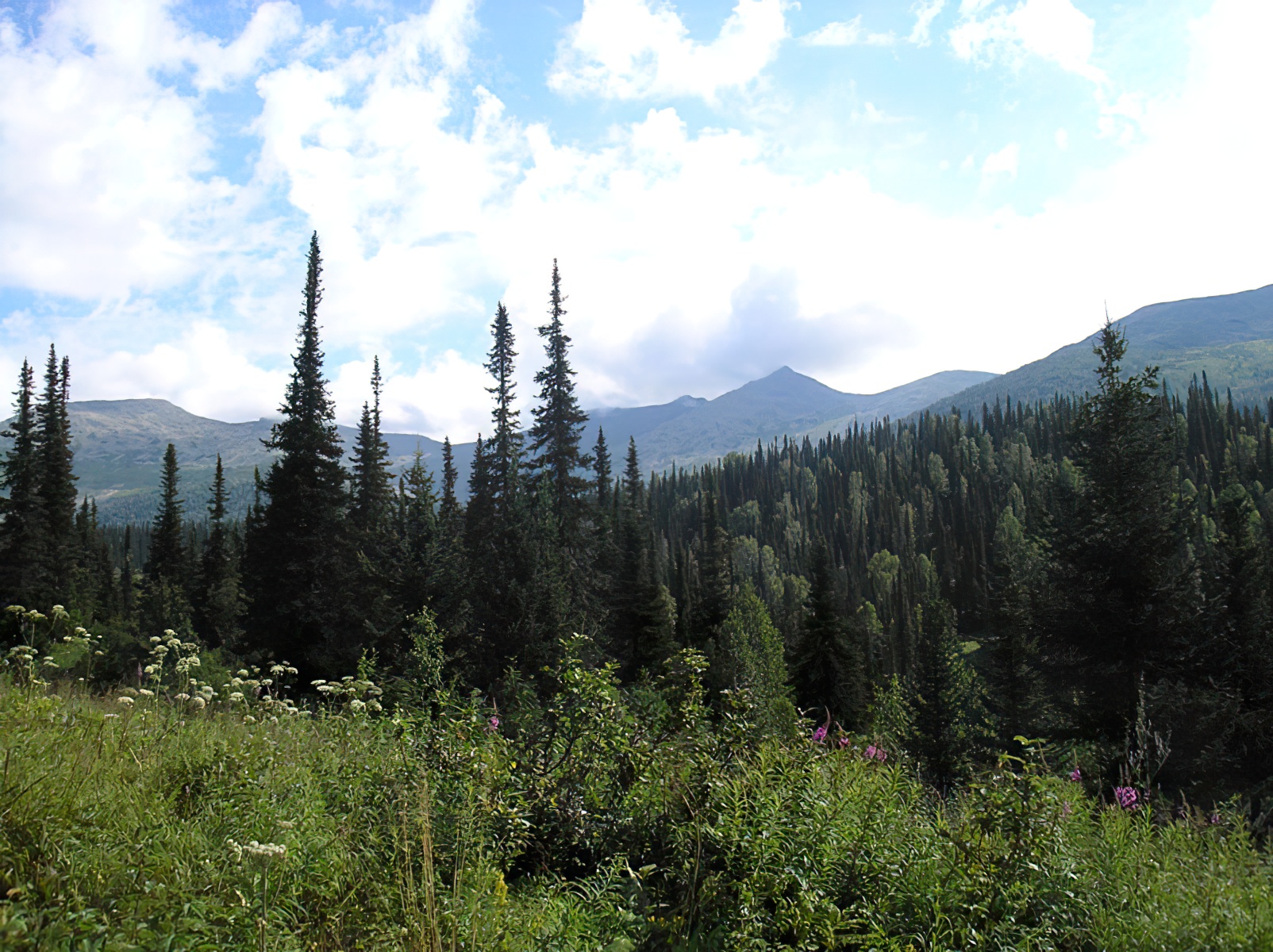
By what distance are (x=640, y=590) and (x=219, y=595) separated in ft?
77.1

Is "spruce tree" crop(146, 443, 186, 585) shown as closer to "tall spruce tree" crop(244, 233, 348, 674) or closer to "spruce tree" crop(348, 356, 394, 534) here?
"spruce tree" crop(348, 356, 394, 534)

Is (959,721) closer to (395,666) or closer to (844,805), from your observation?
(395,666)

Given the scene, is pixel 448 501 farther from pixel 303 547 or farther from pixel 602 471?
pixel 303 547

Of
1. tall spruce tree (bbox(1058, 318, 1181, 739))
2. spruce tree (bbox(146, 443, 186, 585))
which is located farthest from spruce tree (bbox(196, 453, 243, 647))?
tall spruce tree (bbox(1058, 318, 1181, 739))

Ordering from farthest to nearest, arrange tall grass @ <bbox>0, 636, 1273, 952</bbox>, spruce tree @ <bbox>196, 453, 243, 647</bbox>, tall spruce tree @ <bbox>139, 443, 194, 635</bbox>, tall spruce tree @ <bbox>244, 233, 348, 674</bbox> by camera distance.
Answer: tall spruce tree @ <bbox>139, 443, 194, 635</bbox>, spruce tree @ <bbox>196, 453, 243, 647</bbox>, tall spruce tree @ <bbox>244, 233, 348, 674</bbox>, tall grass @ <bbox>0, 636, 1273, 952</bbox>

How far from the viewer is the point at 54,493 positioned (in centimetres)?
3609

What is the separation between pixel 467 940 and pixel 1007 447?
5675 inches

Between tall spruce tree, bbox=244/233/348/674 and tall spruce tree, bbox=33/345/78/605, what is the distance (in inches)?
666

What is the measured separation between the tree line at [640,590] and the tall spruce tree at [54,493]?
5.8 inches

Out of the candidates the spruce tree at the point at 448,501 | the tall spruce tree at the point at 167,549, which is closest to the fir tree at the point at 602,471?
the spruce tree at the point at 448,501

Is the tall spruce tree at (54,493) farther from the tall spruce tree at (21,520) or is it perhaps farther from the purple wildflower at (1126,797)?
the purple wildflower at (1126,797)

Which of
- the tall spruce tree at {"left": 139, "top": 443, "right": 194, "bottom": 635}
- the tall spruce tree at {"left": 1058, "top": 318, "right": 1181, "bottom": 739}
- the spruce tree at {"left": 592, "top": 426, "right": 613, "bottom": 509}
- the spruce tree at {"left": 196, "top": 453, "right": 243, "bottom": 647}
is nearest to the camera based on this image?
the tall spruce tree at {"left": 1058, "top": 318, "right": 1181, "bottom": 739}

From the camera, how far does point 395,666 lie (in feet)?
62.7

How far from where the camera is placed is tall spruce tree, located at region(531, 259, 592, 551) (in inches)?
1160
